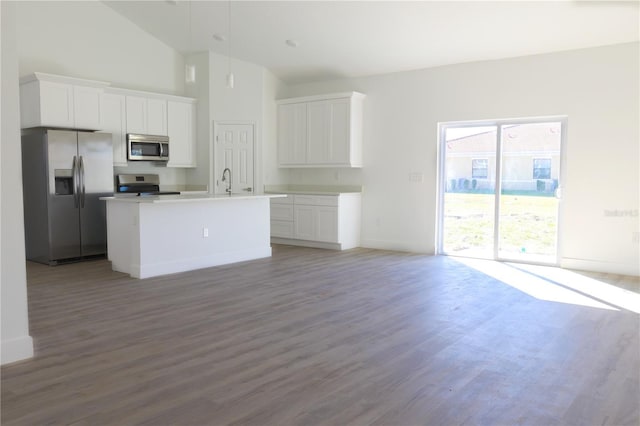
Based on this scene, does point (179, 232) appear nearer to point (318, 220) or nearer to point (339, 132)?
point (318, 220)

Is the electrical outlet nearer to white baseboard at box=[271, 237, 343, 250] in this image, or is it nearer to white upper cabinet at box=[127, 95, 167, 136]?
white baseboard at box=[271, 237, 343, 250]

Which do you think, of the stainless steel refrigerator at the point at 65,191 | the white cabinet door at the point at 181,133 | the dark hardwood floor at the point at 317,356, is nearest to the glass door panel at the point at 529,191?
the dark hardwood floor at the point at 317,356

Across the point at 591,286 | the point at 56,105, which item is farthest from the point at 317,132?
the point at 591,286

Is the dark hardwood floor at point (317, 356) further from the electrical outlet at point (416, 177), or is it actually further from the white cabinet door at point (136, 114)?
the white cabinet door at point (136, 114)

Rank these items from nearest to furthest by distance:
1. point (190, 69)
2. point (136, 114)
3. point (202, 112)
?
1. point (190, 69)
2. point (136, 114)
3. point (202, 112)

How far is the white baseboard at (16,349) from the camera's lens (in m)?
3.13

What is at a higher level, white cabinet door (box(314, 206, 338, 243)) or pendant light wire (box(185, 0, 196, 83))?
pendant light wire (box(185, 0, 196, 83))

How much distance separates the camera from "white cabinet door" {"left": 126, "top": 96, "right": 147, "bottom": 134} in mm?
7492

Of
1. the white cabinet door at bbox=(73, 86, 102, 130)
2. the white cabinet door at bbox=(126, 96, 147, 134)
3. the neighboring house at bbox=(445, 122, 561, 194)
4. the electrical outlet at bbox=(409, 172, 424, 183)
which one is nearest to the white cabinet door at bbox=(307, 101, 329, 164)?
the electrical outlet at bbox=(409, 172, 424, 183)

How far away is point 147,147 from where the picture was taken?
7668 mm

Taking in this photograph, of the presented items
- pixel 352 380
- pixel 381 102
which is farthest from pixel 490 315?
pixel 381 102

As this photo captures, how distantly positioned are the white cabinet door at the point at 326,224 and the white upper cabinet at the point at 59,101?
360 cm

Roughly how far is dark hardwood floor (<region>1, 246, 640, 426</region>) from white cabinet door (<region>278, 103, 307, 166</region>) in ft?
12.1

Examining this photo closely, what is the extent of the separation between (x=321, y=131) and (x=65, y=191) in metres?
4.02
